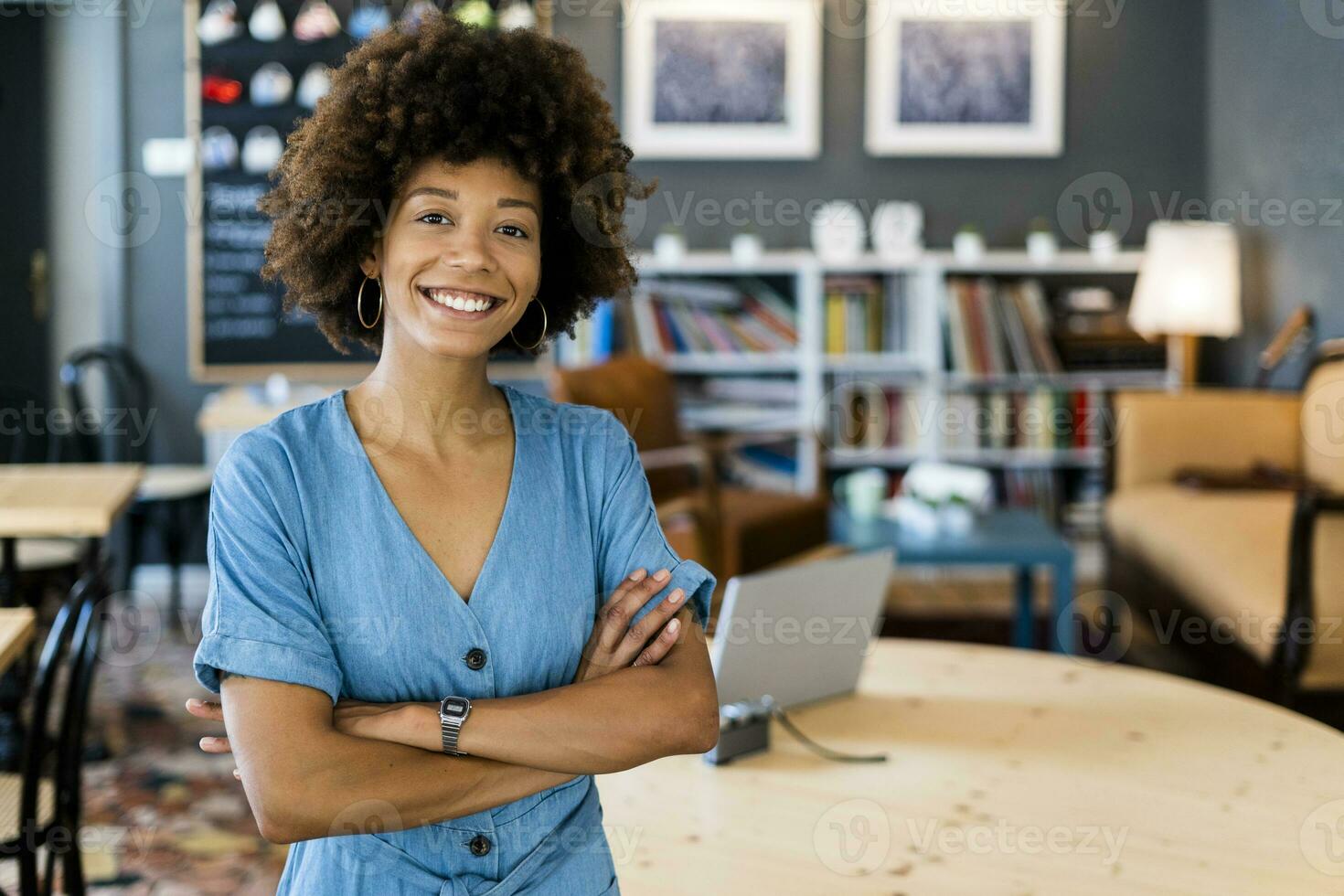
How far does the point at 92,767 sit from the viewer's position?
3.47m

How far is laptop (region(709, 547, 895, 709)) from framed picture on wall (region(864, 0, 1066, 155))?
12.5 feet

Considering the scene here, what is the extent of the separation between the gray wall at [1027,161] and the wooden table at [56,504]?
2.54 meters

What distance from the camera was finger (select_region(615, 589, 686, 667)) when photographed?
1.36 meters

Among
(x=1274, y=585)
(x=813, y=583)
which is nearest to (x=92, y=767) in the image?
(x=813, y=583)

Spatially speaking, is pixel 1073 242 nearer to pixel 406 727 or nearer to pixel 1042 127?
pixel 1042 127

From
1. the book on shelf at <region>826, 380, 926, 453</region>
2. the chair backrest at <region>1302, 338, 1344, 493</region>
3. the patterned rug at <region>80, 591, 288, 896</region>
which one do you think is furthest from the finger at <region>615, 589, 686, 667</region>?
the book on shelf at <region>826, 380, 926, 453</region>

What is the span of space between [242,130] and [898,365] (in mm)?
2552

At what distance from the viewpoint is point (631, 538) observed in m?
1.40

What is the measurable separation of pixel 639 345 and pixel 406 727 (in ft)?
13.5
